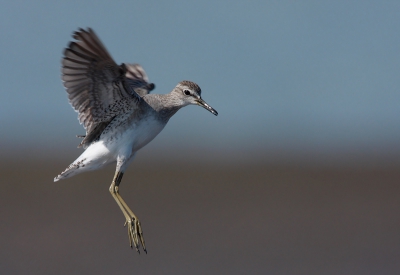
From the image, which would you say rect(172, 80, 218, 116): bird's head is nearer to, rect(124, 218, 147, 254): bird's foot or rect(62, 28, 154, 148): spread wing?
rect(62, 28, 154, 148): spread wing

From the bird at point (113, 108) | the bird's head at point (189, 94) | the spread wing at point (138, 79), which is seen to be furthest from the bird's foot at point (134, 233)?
the spread wing at point (138, 79)

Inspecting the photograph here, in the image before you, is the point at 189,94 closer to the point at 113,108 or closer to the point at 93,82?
the point at 113,108

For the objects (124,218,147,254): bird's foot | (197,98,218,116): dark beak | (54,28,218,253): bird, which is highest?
(197,98,218,116): dark beak

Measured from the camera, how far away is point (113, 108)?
14477 mm

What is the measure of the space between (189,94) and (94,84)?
5.79ft

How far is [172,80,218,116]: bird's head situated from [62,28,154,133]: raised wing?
809 mm

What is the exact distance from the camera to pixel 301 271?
2953cm

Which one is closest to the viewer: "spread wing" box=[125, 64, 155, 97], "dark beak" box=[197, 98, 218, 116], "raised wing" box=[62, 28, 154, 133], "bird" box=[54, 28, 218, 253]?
"raised wing" box=[62, 28, 154, 133]

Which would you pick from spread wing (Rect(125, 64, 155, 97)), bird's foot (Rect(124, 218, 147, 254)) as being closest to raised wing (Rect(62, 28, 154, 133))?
bird's foot (Rect(124, 218, 147, 254))

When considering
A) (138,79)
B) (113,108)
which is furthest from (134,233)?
(138,79)

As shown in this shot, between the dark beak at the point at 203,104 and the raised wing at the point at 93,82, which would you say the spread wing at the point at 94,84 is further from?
the dark beak at the point at 203,104

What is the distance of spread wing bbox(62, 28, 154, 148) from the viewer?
13.3m

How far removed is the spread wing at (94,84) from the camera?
13.3 m

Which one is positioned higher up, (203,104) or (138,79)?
(138,79)
